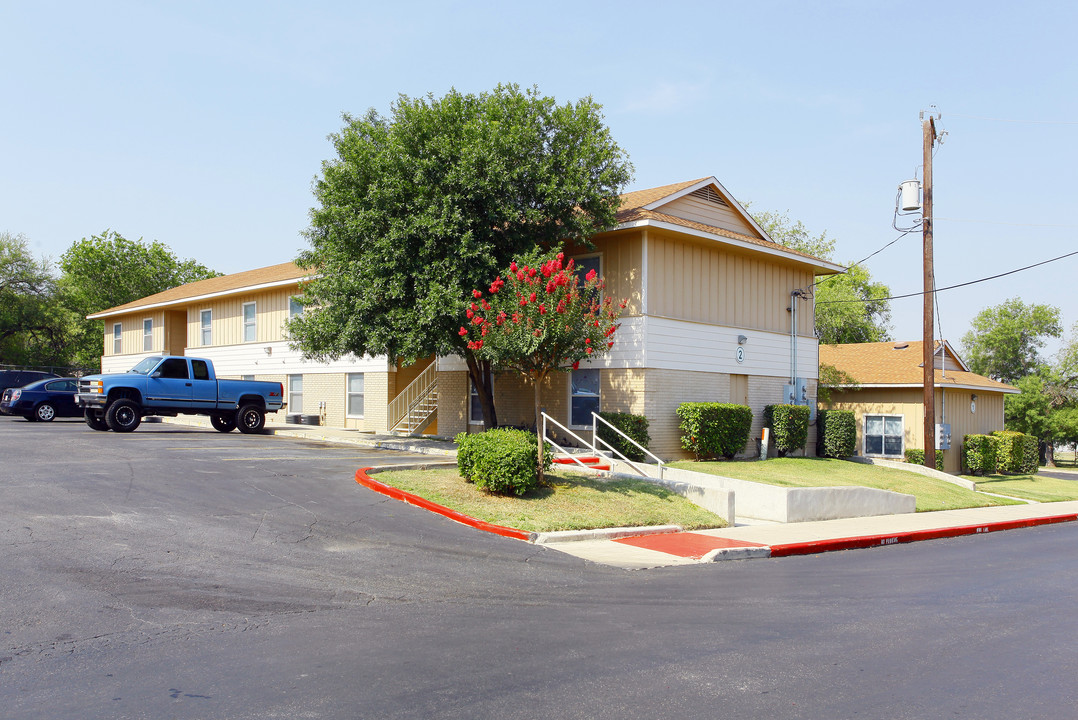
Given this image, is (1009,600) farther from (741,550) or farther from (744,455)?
(744,455)

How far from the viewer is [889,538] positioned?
13.4m

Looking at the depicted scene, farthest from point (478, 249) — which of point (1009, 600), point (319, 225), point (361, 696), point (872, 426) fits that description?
point (872, 426)

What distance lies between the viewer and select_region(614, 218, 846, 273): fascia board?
1917cm

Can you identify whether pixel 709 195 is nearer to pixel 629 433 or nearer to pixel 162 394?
pixel 629 433

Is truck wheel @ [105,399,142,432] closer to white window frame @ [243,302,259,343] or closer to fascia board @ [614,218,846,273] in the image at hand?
white window frame @ [243,302,259,343]

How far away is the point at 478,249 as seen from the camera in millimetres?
17703

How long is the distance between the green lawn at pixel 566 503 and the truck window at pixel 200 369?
35.3ft

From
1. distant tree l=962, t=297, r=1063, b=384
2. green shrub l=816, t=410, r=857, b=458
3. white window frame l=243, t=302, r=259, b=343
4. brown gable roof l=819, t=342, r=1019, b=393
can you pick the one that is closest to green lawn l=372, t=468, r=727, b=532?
green shrub l=816, t=410, r=857, b=458

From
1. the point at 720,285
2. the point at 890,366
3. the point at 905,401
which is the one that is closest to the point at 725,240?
the point at 720,285

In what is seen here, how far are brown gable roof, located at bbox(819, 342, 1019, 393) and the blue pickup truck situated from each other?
2227 centimetres

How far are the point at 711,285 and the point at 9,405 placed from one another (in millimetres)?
24617

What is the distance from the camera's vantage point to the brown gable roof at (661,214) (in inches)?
777

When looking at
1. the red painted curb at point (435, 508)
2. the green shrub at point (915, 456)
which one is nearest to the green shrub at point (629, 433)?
the red painted curb at point (435, 508)

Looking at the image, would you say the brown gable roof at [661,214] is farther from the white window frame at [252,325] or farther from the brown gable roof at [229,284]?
the white window frame at [252,325]
